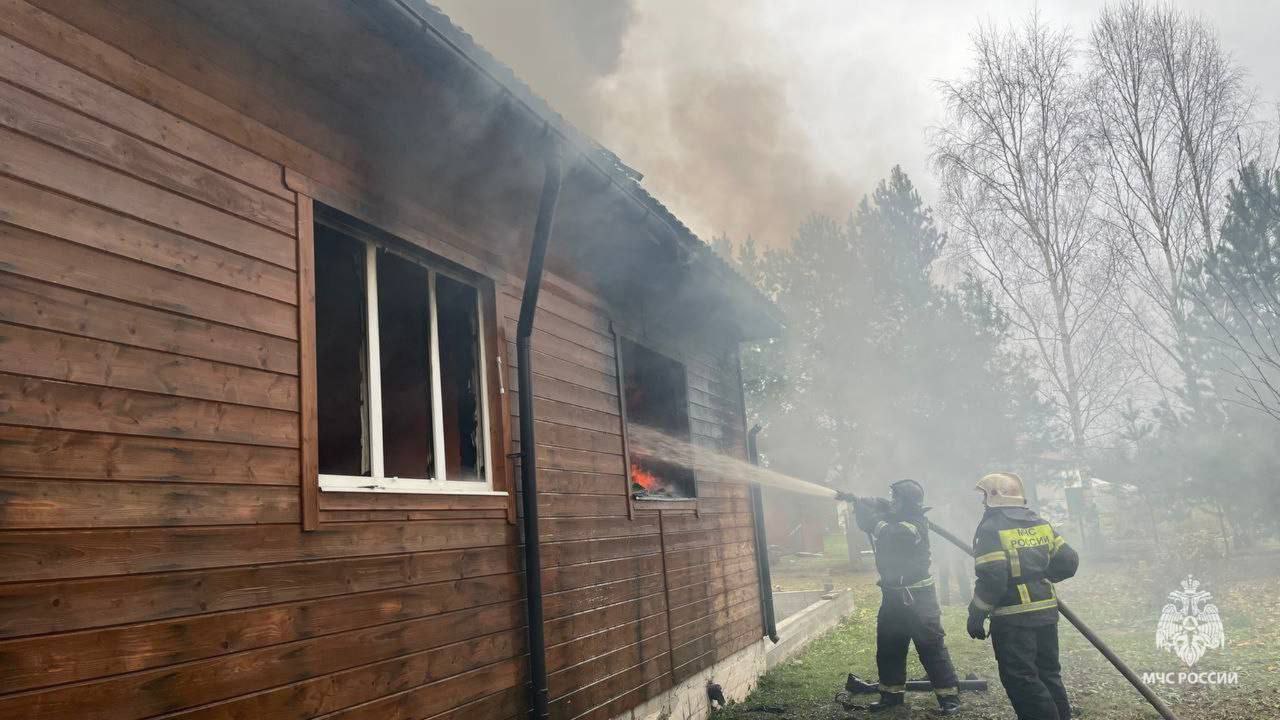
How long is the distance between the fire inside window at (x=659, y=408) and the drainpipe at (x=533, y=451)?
2.79 metres

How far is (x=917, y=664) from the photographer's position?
31.1 ft

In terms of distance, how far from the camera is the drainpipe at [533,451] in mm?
4566

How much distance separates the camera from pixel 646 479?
305 inches

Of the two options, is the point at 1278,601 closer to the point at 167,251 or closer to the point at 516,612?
the point at 516,612

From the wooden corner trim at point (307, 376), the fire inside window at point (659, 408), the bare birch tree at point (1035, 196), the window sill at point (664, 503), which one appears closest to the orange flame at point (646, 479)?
the fire inside window at point (659, 408)

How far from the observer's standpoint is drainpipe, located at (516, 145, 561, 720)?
4566 millimetres

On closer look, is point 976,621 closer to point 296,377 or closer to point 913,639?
point 913,639

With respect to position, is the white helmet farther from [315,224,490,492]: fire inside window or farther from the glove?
[315,224,490,492]: fire inside window

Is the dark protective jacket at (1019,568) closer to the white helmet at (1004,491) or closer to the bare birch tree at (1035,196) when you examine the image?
the white helmet at (1004,491)

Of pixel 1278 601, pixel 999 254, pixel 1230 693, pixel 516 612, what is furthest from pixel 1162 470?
pixel 516 612

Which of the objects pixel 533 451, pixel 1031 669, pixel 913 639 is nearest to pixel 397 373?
pixel 533 451

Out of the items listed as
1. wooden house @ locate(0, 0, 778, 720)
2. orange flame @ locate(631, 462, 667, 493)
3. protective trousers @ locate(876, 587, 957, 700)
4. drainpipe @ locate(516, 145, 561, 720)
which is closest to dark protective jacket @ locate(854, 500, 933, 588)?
protective trousers @ locate(876, 587, 957, 700)

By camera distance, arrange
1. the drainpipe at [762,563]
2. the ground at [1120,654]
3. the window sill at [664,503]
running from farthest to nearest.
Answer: the drainpipe at [762,563], the ground at [1120,654], the window sill at [664,503]

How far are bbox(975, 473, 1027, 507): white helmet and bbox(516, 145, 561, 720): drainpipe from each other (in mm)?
3535
